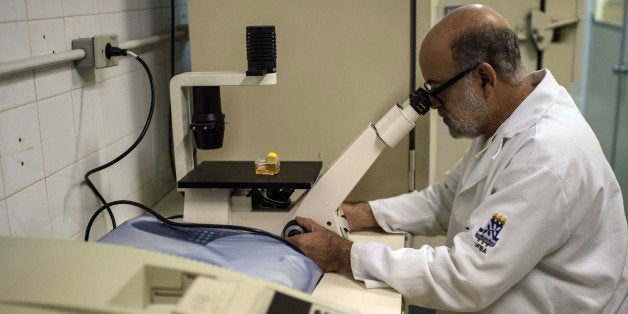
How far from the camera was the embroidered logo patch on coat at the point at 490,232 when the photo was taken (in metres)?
1.24

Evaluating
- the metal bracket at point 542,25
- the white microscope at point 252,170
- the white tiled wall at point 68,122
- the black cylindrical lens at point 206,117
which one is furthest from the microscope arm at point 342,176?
the metal bracket at point 542,25


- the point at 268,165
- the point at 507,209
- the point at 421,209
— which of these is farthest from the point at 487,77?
the point at 268,165

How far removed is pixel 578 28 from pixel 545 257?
2.99 ft

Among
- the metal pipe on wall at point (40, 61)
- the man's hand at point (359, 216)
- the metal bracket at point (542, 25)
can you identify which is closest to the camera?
the metal pipe on wall at point (40, 61)

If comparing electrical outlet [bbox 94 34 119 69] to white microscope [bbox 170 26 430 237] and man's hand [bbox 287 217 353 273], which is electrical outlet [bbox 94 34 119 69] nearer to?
white microscope [bbox 170 26 430 237]

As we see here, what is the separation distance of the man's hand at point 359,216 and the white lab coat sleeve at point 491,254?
32cm

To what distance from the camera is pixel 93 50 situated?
4.83 ft

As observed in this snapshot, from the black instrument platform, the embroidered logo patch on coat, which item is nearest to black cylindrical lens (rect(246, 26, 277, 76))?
the black instrument platform

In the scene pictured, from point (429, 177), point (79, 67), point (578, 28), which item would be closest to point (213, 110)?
point (79, 67)

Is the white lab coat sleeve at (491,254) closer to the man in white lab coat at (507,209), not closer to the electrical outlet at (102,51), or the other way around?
the man in white lab coat at (507,209)

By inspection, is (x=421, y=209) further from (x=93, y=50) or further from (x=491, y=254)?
(x=93, y=50)

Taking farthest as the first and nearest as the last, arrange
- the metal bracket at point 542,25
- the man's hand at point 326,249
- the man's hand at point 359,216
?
the metal bracket at point 542,25 → the man's hand at point 359,216 → the man's hand at point 326,249

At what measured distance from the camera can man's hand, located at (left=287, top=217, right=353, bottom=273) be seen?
4.49 ft

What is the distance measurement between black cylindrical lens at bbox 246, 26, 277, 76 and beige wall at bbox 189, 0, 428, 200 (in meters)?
0.34
